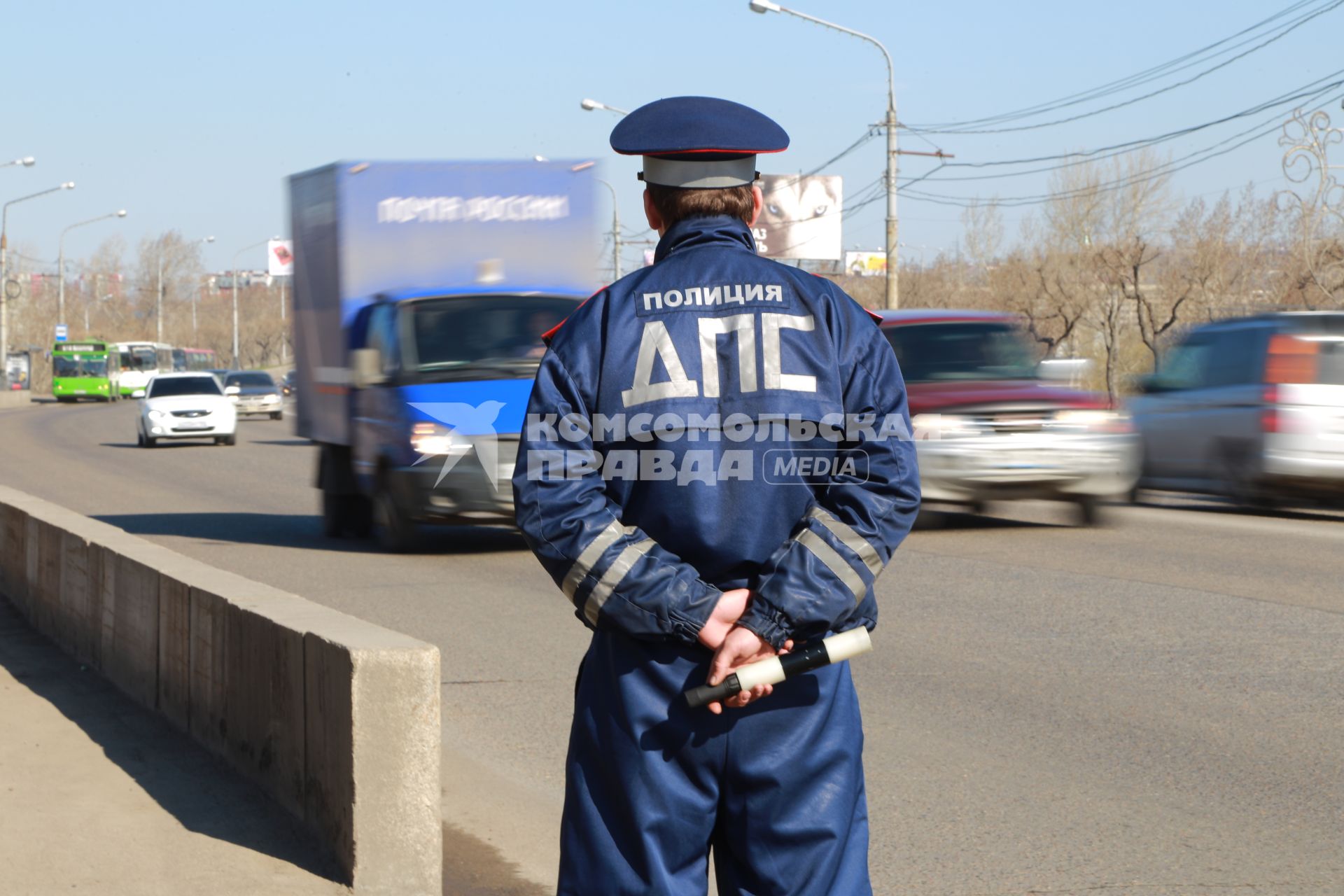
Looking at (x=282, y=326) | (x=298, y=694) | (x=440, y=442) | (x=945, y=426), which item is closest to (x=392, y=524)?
(x=440, y=442)

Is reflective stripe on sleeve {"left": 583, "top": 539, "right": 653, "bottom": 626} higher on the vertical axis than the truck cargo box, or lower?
lower

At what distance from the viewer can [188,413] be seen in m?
31.5

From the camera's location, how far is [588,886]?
9.08 feet

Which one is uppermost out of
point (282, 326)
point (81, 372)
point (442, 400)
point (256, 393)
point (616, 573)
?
point (282, 326)

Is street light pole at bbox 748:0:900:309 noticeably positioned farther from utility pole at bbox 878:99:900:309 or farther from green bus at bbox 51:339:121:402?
green bus at bbox 51:339:121:402

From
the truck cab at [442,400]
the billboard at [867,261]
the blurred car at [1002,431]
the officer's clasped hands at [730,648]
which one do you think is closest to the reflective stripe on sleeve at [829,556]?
the officer's clasped hands at [730,648]

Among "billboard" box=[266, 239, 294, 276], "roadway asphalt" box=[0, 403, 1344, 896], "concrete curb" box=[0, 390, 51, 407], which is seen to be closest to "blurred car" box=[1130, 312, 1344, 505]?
"roadway asphalt" box=[0, 403, 1344, 896]

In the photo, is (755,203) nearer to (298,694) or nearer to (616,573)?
(616,573)

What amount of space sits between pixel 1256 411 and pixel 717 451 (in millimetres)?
13341

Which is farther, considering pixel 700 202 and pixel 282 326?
pixel 282 326

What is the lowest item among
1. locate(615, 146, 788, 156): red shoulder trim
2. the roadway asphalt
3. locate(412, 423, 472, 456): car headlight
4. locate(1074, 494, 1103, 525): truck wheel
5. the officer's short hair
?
the roadway asphalt

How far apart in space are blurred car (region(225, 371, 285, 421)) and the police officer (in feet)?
151

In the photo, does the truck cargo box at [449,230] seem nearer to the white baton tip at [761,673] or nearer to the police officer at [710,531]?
the police officer at [710,531]

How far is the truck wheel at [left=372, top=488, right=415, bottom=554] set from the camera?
1287cm
